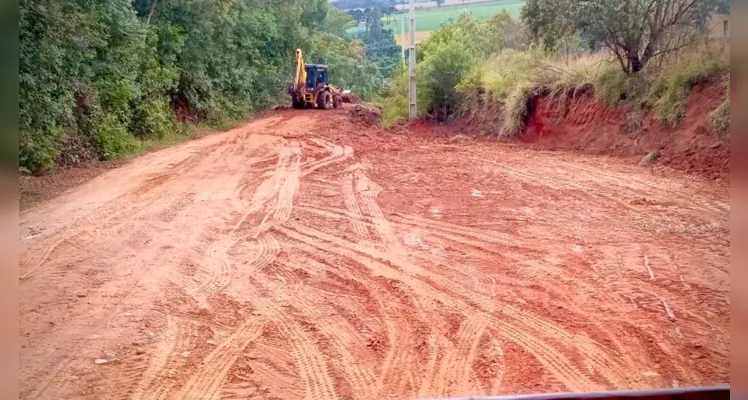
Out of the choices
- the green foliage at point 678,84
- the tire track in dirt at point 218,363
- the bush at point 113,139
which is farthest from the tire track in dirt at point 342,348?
the bush at point 113,139

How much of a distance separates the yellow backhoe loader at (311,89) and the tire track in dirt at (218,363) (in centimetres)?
1526

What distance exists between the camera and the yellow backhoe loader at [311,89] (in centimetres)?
1808

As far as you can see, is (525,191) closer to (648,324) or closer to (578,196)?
(578,196)

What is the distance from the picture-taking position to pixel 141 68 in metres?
12.0

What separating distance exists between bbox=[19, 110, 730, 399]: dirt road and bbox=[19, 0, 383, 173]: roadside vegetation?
1014 mm

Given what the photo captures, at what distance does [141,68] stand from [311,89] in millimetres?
6878

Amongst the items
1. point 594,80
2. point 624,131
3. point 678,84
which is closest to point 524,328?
point 678,84

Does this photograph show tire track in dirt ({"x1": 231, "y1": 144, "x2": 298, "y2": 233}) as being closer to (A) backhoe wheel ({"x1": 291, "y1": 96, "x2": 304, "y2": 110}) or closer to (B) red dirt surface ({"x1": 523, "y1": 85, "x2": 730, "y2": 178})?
(B) red dirt surface ({"x1": 523, "y1": 85, "x2": 730, "y2": 178})

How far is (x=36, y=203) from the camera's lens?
614cm

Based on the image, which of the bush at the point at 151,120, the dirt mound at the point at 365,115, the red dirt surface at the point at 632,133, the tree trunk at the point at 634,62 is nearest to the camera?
the red dirt surface at the point at 632,133

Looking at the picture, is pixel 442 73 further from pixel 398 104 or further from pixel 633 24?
pixel 633 24

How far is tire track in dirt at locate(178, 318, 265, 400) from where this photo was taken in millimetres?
2504

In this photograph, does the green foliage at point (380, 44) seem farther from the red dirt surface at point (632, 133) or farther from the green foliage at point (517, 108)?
the red dirt surface at point (632, 133)

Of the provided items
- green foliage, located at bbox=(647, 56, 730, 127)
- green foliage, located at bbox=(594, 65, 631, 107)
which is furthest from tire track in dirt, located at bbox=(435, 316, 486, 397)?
green foliage, located at bbox=(594, 65, 631, 107)
